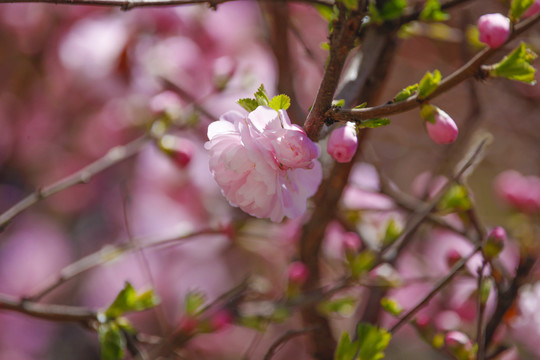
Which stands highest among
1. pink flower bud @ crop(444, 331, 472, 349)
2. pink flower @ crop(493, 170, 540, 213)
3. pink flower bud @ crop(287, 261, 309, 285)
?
pink flower bud @ crop(444, 331, 472, 349)

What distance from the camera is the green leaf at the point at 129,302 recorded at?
2.11 ft

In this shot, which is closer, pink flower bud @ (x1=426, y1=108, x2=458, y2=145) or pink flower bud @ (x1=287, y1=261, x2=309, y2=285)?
pink flower bud @ (x1=426, y1=108, x2=458, y2=145)

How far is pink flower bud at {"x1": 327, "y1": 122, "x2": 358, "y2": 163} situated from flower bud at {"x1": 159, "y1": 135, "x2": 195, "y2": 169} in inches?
17.4

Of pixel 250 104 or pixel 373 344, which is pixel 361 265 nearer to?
pixel 373 344

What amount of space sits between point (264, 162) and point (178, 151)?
0.40 metres

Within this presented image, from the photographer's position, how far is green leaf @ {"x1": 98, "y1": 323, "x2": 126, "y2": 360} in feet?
2.02

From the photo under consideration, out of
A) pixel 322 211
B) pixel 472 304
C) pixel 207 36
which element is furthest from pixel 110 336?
pixel 207 36

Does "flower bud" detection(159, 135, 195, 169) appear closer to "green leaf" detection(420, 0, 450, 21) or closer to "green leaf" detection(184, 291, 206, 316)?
"green leaf" detection(184, 291, 206, 316)

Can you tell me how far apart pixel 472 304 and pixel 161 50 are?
3.07 ft

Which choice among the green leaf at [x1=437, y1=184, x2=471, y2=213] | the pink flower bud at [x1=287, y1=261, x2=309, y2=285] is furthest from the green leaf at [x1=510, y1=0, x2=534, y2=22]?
the pink flower bud at [x1=287, y1=261, x2=309, y2=285]

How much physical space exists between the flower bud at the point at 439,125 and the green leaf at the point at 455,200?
0.31 metres

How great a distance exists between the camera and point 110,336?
24.8 inches

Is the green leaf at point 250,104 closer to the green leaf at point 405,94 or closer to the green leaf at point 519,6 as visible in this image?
the green leaf at point 405,94

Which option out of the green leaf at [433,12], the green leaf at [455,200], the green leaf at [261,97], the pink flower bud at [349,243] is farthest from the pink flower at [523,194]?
the green leaf at [261,97]
